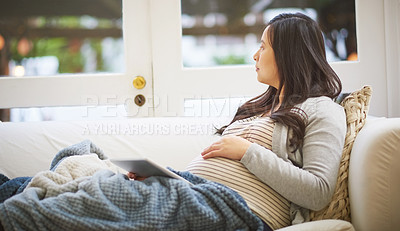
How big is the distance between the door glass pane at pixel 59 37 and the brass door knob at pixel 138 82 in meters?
0.12

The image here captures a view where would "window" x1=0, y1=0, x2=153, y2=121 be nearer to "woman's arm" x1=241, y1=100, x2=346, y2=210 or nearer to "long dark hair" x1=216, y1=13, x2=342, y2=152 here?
"long dark hair" x1=216, y1=13, x2=342, y2=152

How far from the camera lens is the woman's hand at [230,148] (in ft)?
4.27

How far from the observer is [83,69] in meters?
2.35

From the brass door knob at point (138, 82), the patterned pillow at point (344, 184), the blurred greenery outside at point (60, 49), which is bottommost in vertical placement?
the patterned pillow at point (344, 184)

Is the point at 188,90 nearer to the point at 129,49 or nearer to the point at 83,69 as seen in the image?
the point at 129,49

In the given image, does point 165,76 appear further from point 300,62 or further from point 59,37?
point 300,62

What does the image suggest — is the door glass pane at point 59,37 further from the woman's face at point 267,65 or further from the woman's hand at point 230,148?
the woman's hand at point 230,148

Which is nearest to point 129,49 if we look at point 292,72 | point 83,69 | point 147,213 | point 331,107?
point 83,69

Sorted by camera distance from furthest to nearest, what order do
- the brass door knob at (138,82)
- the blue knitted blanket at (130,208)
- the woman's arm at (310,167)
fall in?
the brass door knob at (138,82), the woman's arm at (310,167), the blue knitted blanket at (130,208)

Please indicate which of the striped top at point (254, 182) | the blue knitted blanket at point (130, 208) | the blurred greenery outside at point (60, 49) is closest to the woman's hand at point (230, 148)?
the striped top at point (254, 182)

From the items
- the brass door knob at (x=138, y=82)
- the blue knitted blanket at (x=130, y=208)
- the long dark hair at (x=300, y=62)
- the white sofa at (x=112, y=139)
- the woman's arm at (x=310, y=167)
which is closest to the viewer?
the blue knitted blanket at (x=130, y=208)

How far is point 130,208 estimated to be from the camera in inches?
41.9

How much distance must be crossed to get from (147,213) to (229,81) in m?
1.32

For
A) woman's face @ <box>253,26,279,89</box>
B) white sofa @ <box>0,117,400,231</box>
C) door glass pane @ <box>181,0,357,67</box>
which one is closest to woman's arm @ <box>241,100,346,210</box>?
woman's face @ <box>253,26,279,89</box>
